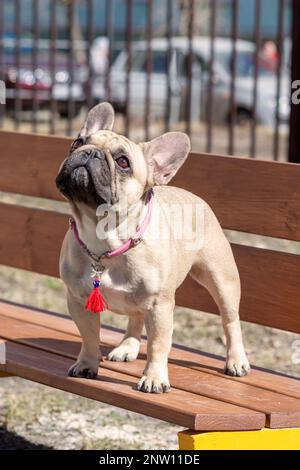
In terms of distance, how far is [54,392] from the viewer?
4.56 metres

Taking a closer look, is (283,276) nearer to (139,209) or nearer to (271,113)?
(139,209)

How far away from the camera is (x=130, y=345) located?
3279 mm

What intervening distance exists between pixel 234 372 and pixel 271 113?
13180 millimetres

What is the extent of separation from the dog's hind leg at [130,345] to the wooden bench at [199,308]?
4 cm

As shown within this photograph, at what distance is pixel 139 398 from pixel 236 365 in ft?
1.65

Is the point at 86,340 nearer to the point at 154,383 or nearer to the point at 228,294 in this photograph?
the point at 154,383

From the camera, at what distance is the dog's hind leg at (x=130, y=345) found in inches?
128

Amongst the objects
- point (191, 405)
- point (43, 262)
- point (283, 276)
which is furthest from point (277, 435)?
point (43, 262)

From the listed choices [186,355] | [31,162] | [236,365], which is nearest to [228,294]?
[236,365]
